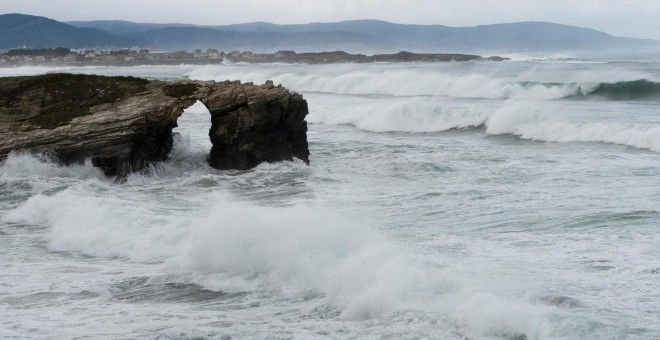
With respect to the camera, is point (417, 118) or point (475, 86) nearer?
point (417, 118)

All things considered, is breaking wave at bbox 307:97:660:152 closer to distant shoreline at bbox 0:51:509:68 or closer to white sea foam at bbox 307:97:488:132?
white sea foam at bbox 307:97:488:132

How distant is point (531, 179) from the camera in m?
17.0

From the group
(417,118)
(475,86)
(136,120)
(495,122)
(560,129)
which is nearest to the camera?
(136,120)

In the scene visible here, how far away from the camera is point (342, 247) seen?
10.3m

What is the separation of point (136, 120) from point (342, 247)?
364 inches

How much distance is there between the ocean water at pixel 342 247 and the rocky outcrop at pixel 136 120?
43 centimetres

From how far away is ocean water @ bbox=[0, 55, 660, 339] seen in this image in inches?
319

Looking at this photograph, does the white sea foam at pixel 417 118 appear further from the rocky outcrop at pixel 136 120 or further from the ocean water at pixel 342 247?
the rocky outcrop at pixel 136 120

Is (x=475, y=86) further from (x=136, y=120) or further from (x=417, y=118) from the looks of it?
(x=136, y=120)

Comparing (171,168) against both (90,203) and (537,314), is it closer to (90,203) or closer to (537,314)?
(90,203)

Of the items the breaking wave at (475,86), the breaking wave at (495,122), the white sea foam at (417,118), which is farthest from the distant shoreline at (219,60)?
the white sea foam at (417,118)

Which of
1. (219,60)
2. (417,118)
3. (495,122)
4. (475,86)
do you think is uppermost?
(475,86)

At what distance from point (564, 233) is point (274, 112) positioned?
9110 millimetres

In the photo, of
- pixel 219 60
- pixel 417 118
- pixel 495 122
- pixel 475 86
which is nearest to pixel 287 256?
pixel 495 122
